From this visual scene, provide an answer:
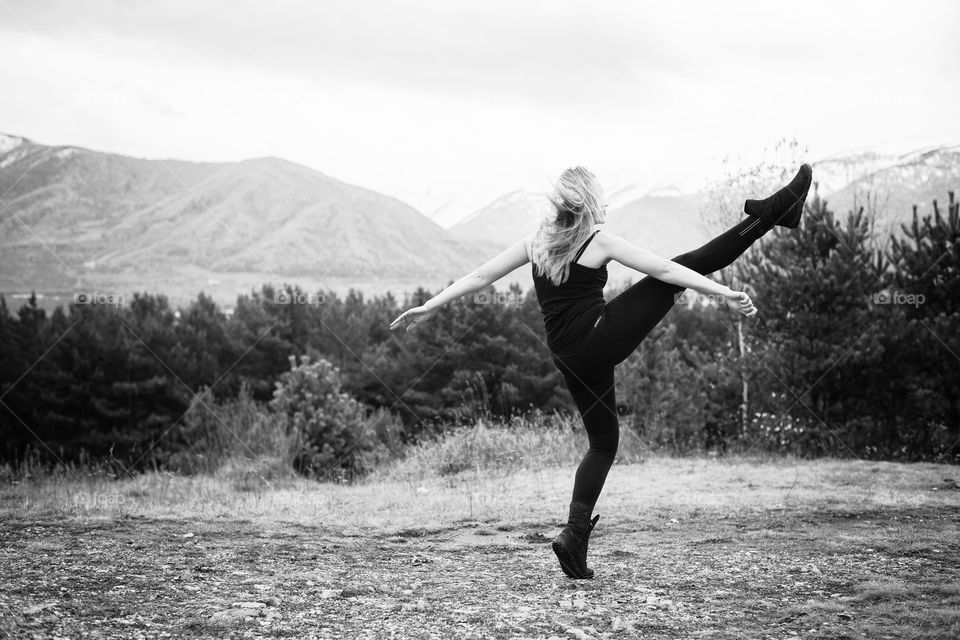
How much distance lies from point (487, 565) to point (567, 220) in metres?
2.02

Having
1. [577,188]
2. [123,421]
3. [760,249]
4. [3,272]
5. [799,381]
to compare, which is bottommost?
[123,421]

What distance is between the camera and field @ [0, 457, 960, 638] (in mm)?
3256

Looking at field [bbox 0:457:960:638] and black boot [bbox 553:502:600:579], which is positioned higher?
black boot [bbox 553:502:600:579]

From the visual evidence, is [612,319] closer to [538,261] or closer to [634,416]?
[538,261]

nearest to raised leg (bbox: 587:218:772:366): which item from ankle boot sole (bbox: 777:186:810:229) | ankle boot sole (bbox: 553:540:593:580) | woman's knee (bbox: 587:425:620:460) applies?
ankle boot sole (bbox: 777:186:810:229)

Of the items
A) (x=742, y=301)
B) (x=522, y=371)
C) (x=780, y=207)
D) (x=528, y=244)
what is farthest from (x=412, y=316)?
(x=522, y=371)

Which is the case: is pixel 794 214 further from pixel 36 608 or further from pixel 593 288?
pixel 36 608

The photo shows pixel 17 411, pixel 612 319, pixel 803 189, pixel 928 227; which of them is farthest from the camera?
pixel 17 411

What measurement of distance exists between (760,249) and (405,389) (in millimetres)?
13304

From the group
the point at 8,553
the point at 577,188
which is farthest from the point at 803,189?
the point at 8,553

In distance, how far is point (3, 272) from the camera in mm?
175875

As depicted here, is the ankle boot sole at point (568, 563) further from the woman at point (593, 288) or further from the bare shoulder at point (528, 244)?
the bare shoulder at point (528, 244)

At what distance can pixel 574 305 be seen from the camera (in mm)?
3920

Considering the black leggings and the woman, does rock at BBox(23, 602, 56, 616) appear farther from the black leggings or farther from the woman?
the black leggings
